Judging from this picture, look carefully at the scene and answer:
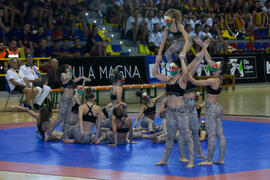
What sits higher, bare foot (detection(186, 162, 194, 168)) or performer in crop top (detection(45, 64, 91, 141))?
performer in crop top (detection(45, 64, 91, 141))

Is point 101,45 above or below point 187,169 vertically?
above

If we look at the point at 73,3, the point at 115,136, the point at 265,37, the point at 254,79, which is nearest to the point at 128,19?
the point at 73,3

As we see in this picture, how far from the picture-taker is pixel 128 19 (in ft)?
88.7

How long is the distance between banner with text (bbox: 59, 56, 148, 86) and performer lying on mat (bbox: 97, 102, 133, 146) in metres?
9.67

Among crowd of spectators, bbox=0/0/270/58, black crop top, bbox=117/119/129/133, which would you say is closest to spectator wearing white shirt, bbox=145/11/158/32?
crowd of spectators, bbox=0/0/270/58

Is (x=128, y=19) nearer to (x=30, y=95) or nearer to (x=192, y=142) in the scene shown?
(x=30, y=95)

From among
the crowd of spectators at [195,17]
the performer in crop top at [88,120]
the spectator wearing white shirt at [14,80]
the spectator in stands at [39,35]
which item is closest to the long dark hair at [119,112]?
the performer in crop top at [88,120]

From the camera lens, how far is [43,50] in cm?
2223

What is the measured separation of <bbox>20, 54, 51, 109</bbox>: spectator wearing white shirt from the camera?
710 inches

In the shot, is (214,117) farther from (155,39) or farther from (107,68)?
(155,39)

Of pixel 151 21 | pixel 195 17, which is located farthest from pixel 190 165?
pixel 195 17

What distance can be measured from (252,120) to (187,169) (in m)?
7.00

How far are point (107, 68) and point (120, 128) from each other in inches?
408

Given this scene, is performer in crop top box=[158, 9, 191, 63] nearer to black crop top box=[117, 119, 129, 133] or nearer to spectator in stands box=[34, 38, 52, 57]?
black crop top box=[117, 119, 129, 133]
